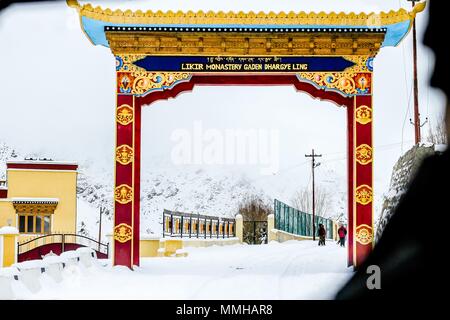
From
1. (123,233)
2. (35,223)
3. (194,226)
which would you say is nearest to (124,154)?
(123,233)

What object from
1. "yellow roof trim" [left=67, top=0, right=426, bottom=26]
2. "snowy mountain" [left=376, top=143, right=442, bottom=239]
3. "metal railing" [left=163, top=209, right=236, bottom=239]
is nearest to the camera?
"yellow roof trim" [left=67, top=0, right=426, bottom=26]

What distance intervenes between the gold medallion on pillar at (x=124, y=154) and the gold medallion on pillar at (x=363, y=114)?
3.68 meters

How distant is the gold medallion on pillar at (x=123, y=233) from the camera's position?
10562 millimetres

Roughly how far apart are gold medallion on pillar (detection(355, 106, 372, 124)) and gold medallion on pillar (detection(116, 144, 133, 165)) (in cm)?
368

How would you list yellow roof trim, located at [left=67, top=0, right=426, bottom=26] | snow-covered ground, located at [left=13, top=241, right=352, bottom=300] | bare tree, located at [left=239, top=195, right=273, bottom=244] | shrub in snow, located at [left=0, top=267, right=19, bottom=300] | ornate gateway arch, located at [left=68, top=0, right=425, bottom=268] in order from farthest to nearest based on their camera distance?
bare tree, located at [left=239, top=195, right=273, bottom=244]
ornate gateway arch, located at [left=68, top=0, right=425, bottom=268]
yellow roof trim, located at [left=67, top=0, right=426, bottom=26]
snow-covered ground, located at [left=13, top=241, right=352, bottom=300]
shrub in snow, located at [left=0, top=267, right=19, bottom=300]

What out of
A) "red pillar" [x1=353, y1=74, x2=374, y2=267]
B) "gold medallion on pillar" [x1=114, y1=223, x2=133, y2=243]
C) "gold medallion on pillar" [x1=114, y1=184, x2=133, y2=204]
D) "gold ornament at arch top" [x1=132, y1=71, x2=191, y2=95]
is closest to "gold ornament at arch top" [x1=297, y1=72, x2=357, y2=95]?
"red pillar" [x1=353, y1=74, x2=374, y2=267]

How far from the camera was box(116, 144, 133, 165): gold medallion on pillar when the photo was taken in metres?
10.6

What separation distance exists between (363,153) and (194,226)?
10.9 m

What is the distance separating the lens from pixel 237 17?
1027cm

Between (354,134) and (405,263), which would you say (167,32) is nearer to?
(354,134)

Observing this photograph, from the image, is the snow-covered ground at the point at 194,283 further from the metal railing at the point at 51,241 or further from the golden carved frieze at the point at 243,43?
the metal railing at the point at 51,241

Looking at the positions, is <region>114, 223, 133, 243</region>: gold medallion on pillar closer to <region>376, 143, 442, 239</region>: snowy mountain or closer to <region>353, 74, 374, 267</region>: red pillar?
<region>353, 74, 374, 267</region>: red pillar

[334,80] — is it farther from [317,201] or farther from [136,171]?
[317,201]

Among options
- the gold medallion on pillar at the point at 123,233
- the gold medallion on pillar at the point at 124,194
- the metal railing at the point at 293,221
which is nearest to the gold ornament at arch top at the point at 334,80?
the gold medallion on pillar at the point at 124,194
